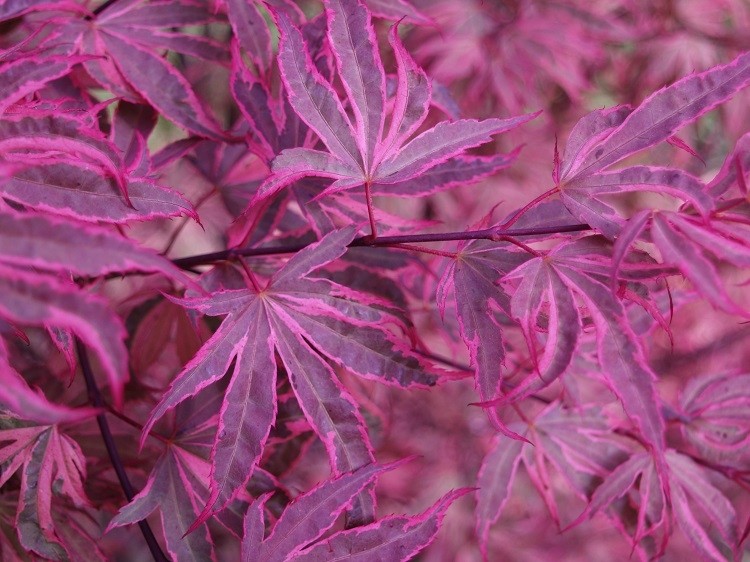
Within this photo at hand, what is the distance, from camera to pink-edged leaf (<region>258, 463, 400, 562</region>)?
0.57 metres

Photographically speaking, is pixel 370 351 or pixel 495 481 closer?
pixel 370 351

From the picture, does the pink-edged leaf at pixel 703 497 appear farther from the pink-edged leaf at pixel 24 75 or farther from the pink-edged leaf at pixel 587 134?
the pink-edged leaf at pixel 24 75

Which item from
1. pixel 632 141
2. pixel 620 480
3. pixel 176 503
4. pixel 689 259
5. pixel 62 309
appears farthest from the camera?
pixel 620 480

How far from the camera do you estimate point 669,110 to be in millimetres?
538

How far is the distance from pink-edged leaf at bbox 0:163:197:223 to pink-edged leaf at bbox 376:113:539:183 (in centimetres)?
19

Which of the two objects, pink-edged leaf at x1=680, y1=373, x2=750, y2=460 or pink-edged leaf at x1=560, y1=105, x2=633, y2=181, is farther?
pink-edged leaf at x1=680, y1=373, x2=750, y2=460

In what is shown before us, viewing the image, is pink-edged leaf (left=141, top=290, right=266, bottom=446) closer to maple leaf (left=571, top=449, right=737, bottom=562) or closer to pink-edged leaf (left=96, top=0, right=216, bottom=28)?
pink-edged leaf (left=96, top=0, right=216, bottom=28)

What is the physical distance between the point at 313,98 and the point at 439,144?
0.43 feet

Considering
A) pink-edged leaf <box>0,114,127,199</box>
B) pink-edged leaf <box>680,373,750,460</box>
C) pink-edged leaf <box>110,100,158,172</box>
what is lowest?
pink-edged leaf <box>680,373,750,460</box>

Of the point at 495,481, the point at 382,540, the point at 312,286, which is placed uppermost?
the point at 312,286

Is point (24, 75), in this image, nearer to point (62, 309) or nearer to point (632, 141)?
point (62, 309)

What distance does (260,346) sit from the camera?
0.60 meters

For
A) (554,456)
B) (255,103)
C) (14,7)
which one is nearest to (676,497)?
(554,456)

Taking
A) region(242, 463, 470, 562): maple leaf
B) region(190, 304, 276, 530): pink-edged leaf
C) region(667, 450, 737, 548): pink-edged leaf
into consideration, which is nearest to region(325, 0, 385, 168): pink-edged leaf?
region(190, 304, 276, 530): pink-edged leaf
